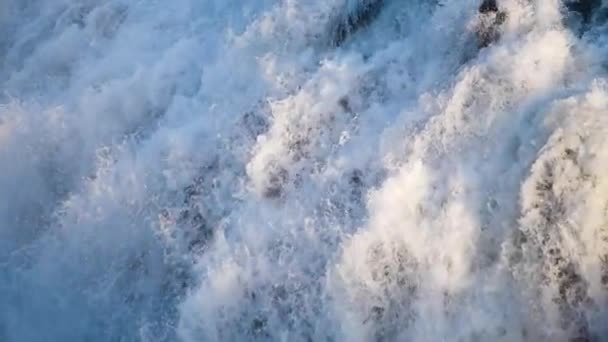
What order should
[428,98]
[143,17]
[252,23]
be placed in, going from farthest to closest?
[143,17] → [252,23] → [428,98]

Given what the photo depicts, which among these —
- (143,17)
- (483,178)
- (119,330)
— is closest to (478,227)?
(483,178)

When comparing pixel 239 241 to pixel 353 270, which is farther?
pixel 239 241

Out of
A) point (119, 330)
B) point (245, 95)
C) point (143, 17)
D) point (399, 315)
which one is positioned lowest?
point (399, 315)

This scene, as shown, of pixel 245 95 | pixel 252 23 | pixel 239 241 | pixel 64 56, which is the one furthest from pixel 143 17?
pixel 239 241

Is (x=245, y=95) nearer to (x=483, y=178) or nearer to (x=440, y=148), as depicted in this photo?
(x=440, y=148)

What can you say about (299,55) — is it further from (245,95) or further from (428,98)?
(428,98)

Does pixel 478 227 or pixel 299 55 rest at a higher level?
pixel 299 55

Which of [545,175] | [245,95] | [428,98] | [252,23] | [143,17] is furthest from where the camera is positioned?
[143,17]
